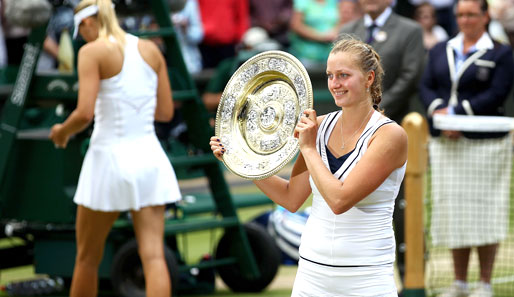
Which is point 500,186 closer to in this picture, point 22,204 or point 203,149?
point 203,149

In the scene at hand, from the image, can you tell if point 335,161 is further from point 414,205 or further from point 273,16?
point 273,16


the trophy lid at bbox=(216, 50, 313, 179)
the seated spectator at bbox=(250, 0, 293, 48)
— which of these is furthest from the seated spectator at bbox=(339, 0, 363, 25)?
the trophy lid at bbox=(216, 50, 313, 179)

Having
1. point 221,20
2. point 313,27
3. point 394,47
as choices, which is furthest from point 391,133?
point 313,27

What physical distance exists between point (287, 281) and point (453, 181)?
1517 mm

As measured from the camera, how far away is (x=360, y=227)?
347cm

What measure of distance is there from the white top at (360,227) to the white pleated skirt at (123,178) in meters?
1.92

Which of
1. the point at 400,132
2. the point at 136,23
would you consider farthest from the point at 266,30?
the point at 400,132

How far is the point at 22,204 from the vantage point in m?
6.48

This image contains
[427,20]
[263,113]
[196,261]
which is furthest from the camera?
[427,20]

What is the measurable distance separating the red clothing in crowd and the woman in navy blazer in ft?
17.6

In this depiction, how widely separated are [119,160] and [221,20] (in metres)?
6.47

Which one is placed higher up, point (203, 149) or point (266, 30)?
point (203, 149)

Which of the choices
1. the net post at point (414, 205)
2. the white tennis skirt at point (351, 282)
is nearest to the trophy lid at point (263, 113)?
the white tennis skirt at point (351, 282)

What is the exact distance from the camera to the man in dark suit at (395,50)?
6.32 m
